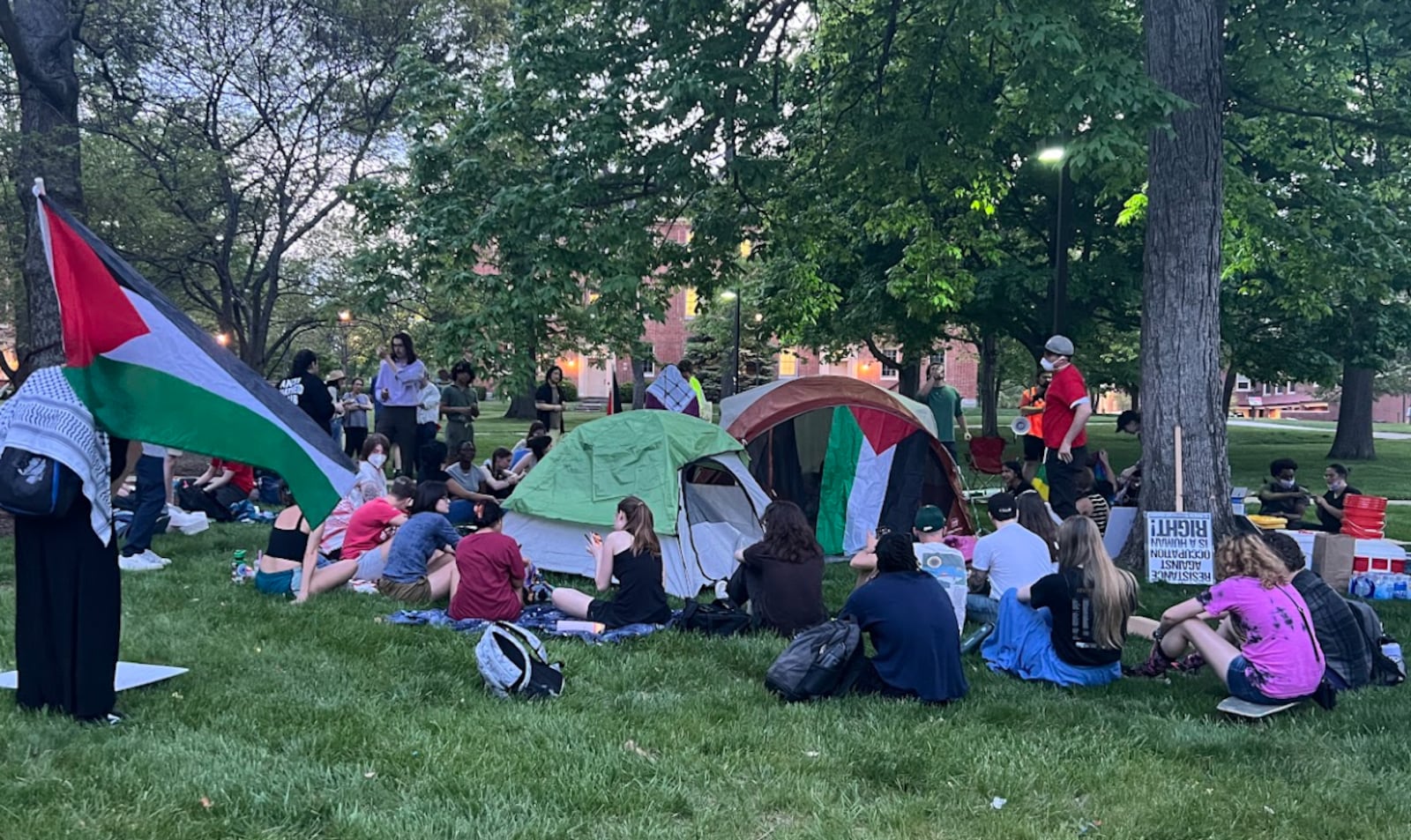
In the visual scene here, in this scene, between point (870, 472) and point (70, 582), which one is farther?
point (870, 472)

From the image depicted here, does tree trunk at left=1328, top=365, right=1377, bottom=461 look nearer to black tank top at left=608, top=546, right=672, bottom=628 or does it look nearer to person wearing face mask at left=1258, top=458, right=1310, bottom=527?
person wearing face mask at left=1258, top=458, right=1310, bottom=527

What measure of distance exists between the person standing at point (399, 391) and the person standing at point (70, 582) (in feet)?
24.4

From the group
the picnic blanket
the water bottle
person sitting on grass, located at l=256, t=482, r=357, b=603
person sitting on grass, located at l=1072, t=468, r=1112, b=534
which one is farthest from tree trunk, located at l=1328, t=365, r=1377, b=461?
person sitting on grass, located at l=256, t=482, r=357, b=603

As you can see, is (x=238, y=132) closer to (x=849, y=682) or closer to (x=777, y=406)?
(x=777, y=406)

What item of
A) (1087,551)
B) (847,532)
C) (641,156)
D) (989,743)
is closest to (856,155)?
(641,156)

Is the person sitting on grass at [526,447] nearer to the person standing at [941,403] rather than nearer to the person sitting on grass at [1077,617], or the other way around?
the person standing at [941,403]

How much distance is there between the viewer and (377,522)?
7984 millimetres

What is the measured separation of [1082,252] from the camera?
60.5 feet

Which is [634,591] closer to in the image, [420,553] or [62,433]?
[420,553]

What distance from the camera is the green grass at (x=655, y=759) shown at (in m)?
3.58

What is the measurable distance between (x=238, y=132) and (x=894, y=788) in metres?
15.7

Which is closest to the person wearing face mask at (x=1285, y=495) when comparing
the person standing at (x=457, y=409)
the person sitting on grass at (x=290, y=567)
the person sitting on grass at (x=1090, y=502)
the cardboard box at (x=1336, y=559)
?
the cardboard box at (x=1336, y=559)

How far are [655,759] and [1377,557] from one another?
7121mm

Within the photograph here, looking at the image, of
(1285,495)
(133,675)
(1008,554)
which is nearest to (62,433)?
(133,675)
